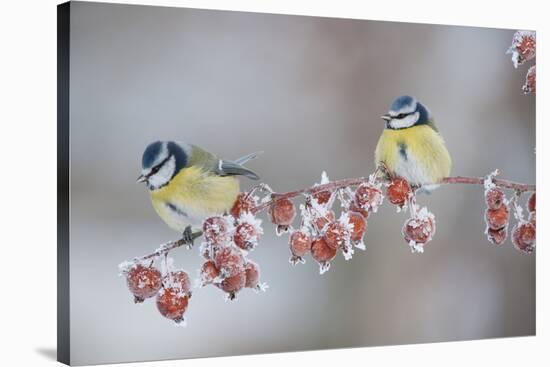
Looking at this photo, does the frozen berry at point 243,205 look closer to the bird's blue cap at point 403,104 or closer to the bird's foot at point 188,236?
the bird's foot at point 188,236

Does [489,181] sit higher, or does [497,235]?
[489,181]

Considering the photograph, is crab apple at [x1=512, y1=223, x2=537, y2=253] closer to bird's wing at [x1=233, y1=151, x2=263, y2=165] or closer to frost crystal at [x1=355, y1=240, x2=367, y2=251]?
frost crystal at [x1=355, y1=240, x2=367, y2=251]

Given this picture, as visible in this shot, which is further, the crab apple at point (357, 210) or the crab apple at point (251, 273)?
the crab apple at point (357, 210)

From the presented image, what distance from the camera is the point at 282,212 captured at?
4.46 meters

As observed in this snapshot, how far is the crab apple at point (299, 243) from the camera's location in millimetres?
4488

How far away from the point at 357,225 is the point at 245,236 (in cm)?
53

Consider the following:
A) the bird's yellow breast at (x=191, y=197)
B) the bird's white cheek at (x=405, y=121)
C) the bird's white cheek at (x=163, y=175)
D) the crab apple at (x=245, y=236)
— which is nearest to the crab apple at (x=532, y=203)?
the bird's white cheek at (x=405, y=121)

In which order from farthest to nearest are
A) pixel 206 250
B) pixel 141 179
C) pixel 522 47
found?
pixel 522 47, pixel 206 250, pixel 141 179

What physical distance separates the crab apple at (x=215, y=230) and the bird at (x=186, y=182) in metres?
0.03

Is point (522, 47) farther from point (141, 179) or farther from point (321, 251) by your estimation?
point (141, 179)

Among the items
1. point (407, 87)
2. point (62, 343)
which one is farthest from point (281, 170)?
point (62, 343)

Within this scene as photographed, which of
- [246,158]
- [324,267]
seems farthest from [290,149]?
[324,267]

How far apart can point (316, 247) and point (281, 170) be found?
38 centimetres

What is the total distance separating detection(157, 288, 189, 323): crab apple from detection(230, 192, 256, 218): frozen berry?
401 millimetres
